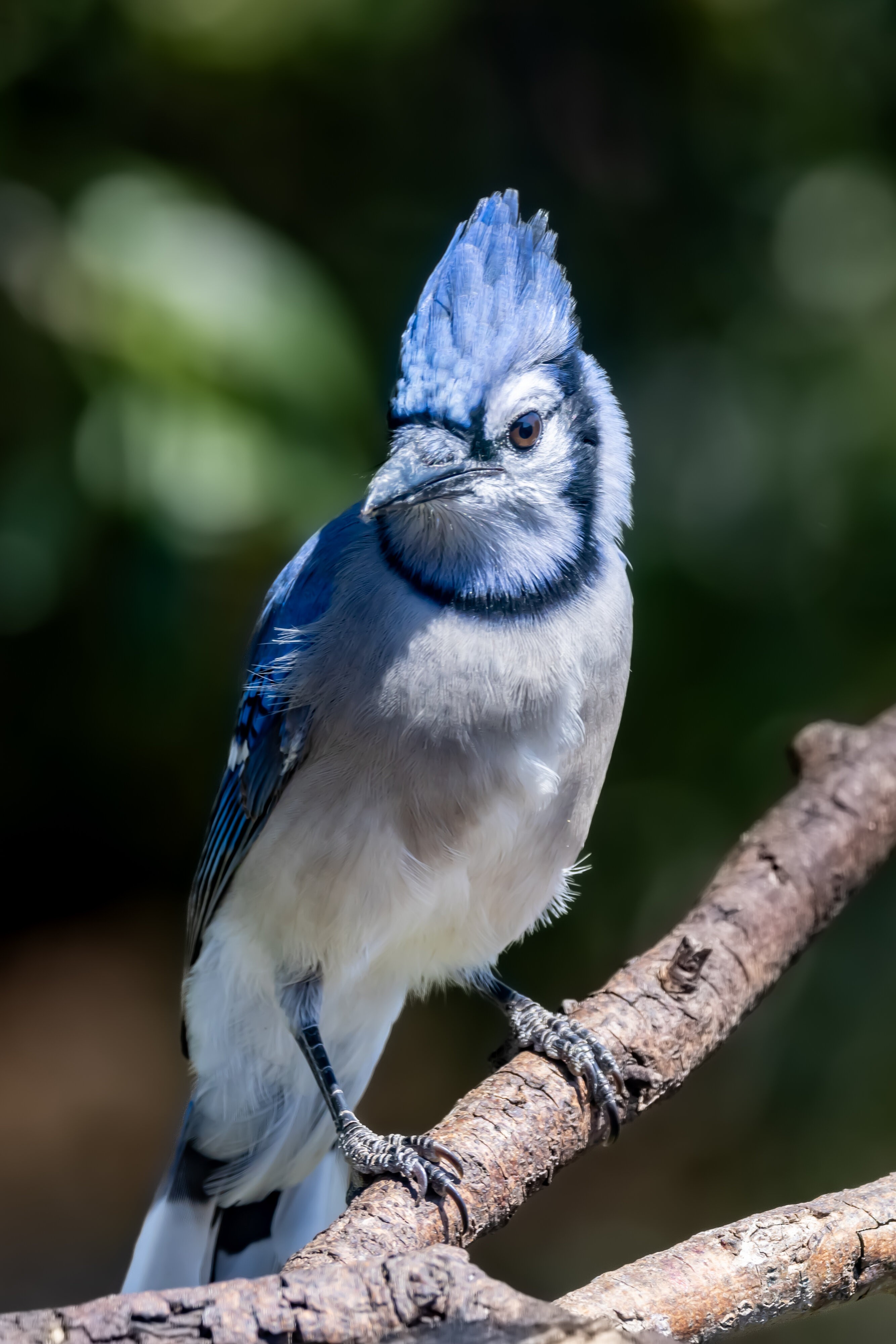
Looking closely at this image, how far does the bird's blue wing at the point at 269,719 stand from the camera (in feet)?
7.41

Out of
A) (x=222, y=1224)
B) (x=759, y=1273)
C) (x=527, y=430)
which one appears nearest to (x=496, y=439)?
(x=527, y=430)

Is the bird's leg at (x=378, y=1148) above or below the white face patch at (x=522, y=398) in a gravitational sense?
below

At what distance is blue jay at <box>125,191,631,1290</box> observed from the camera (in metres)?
2.06

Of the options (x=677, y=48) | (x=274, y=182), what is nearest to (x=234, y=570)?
(x=274, y=182)

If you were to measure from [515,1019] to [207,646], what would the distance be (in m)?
1.63

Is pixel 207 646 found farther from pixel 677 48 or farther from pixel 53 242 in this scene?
pixel 677 48

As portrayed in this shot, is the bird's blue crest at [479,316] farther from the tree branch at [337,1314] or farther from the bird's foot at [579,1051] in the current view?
the tree branch at [337,1314]

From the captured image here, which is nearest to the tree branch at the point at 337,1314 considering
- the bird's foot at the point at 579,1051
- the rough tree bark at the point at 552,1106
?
the rough tree bark at the point at 552,1106

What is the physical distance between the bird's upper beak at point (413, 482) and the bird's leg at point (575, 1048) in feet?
2.97

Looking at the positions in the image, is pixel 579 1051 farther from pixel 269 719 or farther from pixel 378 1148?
pixel 269 719

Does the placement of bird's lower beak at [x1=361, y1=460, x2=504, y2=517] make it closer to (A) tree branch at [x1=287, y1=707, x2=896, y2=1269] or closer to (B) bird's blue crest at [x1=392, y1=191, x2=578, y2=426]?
(B) bird's blue crest at [x1=392, y1=191, x2=578, y2=426]

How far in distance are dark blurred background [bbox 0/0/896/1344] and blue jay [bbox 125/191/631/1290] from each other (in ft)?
2.91

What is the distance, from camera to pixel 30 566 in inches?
129

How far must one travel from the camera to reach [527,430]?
2145 mm
